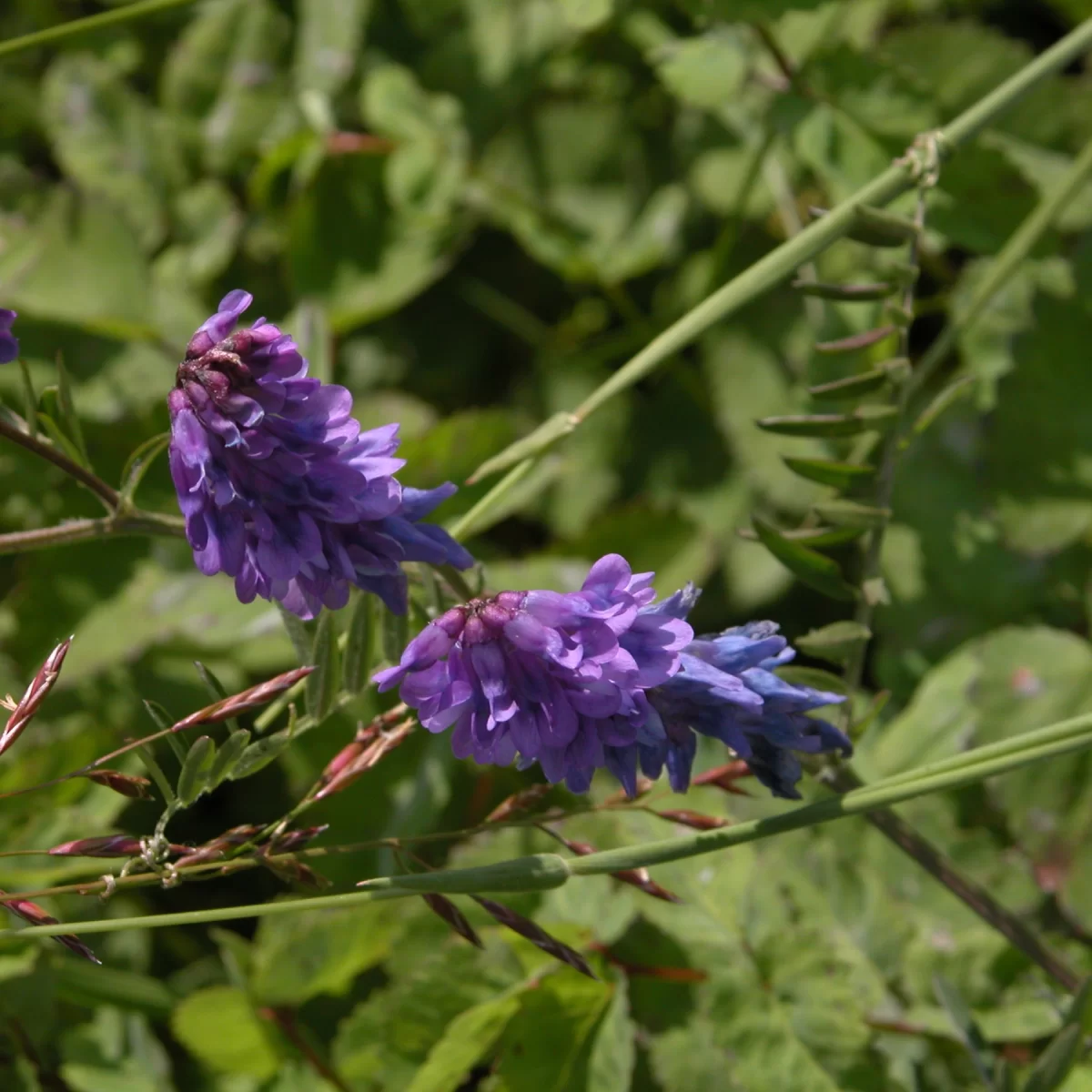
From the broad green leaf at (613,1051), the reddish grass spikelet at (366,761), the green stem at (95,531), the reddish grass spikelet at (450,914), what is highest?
the green stem at (95,531)

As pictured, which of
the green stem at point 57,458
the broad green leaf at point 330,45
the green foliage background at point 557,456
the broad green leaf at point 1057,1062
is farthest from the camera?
the broad green leaf at point 330,45

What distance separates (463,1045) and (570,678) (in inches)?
34.5

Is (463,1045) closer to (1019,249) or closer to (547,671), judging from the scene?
(547,671)

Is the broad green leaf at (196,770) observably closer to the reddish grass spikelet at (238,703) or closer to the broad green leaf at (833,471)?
the reddish grass spikelet at (238,703)

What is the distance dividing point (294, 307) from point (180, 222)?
0.42 meters

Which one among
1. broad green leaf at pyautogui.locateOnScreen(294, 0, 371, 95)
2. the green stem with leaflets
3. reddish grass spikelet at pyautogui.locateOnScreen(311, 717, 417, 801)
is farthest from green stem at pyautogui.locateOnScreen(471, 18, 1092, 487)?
broad green leaf at pyautogui.locateOnScreen(294, 0, 371, 95)

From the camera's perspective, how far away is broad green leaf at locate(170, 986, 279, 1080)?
1.96 metres

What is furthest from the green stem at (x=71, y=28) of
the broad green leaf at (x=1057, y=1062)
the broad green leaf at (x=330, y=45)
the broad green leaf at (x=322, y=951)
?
the broad green leaf at (x=1057, y=1062)

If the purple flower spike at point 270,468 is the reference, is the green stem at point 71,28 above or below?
above

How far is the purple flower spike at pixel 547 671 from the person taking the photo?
100cm

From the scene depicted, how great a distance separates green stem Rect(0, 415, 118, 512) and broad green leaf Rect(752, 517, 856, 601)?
0.72m

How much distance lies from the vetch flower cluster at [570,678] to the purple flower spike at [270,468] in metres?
0.11

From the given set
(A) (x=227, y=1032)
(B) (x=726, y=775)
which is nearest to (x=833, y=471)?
(B) (x=726, y=775)

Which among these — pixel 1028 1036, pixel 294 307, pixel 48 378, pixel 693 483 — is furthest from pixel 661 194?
pixel 1028 1036
